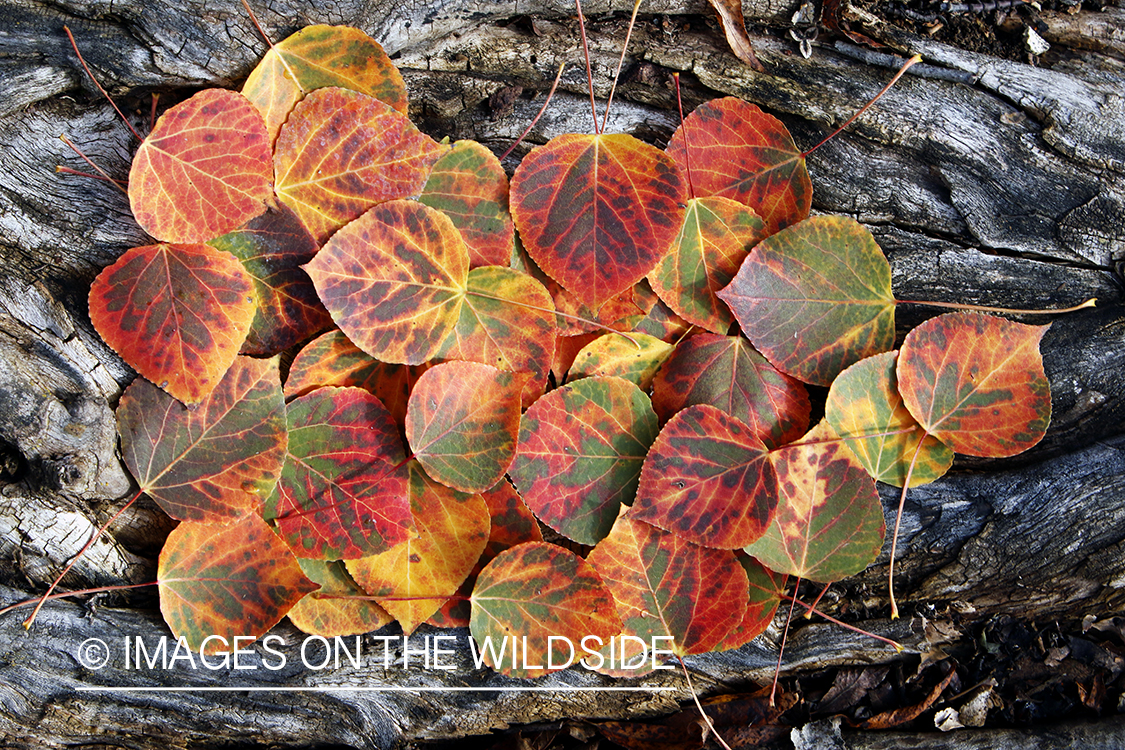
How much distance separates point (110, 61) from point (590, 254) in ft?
3.37

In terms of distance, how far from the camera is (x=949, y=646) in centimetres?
172

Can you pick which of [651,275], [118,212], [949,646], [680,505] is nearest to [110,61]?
[118,212]

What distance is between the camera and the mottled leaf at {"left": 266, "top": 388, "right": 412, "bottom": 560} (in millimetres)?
1538

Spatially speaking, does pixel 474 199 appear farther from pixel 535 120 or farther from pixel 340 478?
pixel 340 478

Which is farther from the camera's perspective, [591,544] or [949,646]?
[949,646]

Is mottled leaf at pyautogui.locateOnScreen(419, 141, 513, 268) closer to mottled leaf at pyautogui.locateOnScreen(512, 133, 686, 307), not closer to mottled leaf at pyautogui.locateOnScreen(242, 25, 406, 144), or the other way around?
mottled leaf at pyautogui.locateOnScreen(512, 133, 686, 307)

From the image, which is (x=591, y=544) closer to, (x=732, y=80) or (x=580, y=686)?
(x=580, y=686)

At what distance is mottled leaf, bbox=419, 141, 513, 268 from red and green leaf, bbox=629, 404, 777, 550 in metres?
0.53

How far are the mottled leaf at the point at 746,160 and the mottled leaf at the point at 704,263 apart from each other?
64 mm

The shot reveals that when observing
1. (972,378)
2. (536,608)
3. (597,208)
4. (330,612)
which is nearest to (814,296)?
(972,378)

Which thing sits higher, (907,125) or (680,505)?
(907,125)

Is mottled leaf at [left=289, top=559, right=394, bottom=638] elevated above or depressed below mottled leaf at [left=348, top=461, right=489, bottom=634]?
below

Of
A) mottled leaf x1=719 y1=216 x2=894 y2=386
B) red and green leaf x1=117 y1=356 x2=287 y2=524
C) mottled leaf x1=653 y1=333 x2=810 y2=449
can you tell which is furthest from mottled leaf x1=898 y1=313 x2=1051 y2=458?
red and green leaf x1=117 y1=356 x2=287 y2=524

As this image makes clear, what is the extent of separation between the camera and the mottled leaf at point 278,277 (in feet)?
4.95
